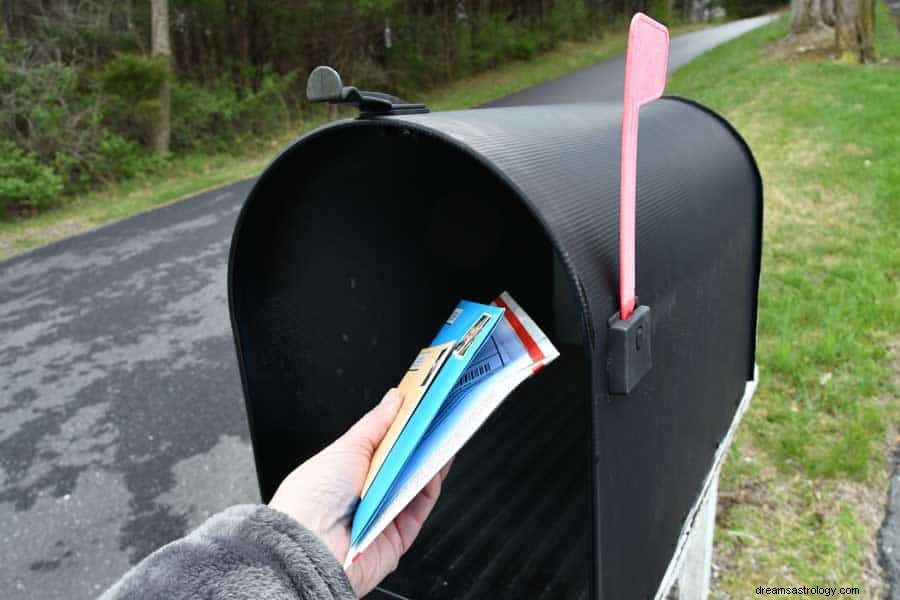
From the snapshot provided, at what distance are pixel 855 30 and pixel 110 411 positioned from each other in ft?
34.1

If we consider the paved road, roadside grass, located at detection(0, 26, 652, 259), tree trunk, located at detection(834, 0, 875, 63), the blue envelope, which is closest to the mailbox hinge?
the blue envelope

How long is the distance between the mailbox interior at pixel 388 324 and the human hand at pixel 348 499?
23cm

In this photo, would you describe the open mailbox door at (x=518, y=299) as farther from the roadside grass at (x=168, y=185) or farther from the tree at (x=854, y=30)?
the tree at (x=854, y=30)

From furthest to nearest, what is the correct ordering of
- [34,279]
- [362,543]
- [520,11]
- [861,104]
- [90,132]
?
[520,11]
[90,132]
[861,104]
[34,279]
[362,543]

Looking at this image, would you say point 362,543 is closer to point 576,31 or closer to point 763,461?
point 763,461

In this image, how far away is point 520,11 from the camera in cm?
2283

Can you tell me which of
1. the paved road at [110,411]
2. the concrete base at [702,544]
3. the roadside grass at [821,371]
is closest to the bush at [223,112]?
the paved road at [110,411]

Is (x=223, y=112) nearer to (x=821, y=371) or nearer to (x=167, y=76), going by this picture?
(x=167, y=76)

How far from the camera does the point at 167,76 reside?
989cm

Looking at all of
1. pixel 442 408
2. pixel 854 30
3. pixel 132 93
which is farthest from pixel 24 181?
pixel 854 30

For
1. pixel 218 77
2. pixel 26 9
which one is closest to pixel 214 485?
pixel 26 9

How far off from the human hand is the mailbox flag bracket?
0.50 m

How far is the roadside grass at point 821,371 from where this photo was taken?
83.4 inches

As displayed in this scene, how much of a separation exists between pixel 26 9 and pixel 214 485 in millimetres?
10460
